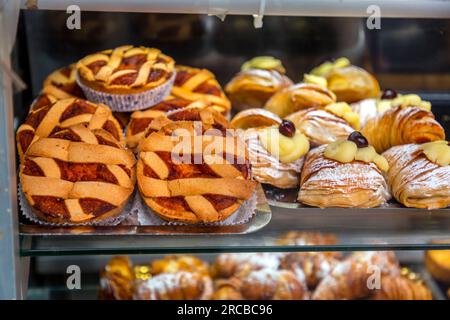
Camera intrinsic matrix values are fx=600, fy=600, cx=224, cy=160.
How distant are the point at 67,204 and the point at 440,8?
2.83 feet

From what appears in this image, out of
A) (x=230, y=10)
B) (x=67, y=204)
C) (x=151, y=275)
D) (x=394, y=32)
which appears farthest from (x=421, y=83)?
(x=67, y=204)

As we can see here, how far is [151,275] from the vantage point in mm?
1880

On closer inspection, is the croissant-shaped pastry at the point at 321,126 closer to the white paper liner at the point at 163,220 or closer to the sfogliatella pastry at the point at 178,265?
the white paper liner at the point at 163,220

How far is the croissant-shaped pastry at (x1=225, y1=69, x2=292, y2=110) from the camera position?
1815 mm

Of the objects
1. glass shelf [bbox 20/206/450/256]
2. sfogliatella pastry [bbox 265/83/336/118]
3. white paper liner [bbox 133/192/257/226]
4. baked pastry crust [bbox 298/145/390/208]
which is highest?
sfogliatella pastry [bbox 265/83/336/118]

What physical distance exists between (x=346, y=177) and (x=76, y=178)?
575 millimetres

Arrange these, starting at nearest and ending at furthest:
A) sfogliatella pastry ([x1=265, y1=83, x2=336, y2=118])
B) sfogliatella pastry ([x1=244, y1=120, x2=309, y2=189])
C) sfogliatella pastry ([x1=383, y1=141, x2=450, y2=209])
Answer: sfogliatella pastry ([x1=383, y1=141, x2=450, y2=209]) < sfogliatella pastry ([x1=244, y1=120, x2=309, y2=189]) < sfogliatella pastry ([x1=265, y1=83, x2=336, y2=118])

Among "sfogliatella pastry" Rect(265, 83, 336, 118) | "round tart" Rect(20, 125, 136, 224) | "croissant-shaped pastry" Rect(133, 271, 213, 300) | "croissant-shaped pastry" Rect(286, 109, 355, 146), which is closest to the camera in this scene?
"round tart" Rect(20, 125, 136, 224)

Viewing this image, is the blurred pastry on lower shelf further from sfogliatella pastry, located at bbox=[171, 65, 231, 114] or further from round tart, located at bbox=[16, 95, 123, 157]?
round tart, located at bbox=[16, 95, 123, 157]

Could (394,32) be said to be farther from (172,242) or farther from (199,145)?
(172,242)

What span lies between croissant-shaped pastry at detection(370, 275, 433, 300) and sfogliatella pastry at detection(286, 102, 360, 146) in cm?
54

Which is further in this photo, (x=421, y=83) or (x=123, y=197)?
(x=421, y=83)

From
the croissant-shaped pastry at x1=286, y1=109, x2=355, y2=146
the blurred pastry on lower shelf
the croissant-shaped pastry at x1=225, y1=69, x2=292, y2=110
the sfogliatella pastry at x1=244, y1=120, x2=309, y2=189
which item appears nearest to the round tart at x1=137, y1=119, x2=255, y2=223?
the sfogliatella pastry at x1=244, y1=120, x2=309, y2=189

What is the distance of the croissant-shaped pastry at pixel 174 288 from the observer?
5.87ft
